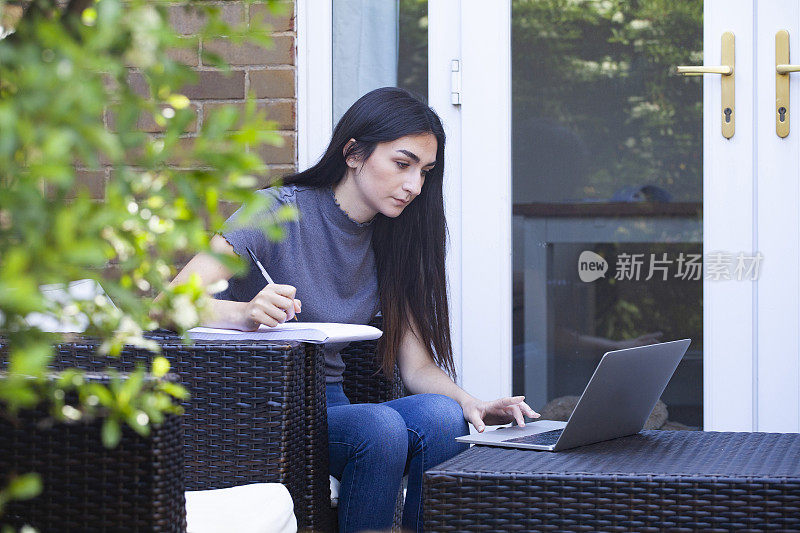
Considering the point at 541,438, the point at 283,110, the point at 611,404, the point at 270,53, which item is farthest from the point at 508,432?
the point at 270,53

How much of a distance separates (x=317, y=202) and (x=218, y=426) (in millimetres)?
737

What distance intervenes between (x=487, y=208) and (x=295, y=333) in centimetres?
117

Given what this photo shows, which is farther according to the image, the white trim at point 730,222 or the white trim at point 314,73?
the white trim at point 314,73

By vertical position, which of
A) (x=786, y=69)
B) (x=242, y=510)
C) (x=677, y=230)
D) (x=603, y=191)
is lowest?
(x=242, y=510)

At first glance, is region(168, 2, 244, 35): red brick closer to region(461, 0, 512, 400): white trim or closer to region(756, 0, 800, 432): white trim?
region(461, 0, 512, 400): white trim

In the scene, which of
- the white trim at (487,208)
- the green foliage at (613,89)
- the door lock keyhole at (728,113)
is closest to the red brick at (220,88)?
the white trim at (487,208)

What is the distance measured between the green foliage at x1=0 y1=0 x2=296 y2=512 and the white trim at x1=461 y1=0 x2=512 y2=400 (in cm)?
208

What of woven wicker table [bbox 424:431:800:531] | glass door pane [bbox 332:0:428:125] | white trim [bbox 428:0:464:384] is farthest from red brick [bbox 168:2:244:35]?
woven wicker table [bbox 424:431:800:531]

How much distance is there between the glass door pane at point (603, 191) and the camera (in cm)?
279

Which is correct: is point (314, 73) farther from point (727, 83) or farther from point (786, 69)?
point (786, 69)

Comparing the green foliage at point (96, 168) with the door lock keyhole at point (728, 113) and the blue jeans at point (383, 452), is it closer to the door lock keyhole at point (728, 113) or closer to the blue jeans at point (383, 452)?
the blue jeans at point (383, 452)

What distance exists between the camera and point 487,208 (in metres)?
2.86

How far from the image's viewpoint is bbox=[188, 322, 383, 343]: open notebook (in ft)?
5.88

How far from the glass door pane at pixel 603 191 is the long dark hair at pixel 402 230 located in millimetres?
540
